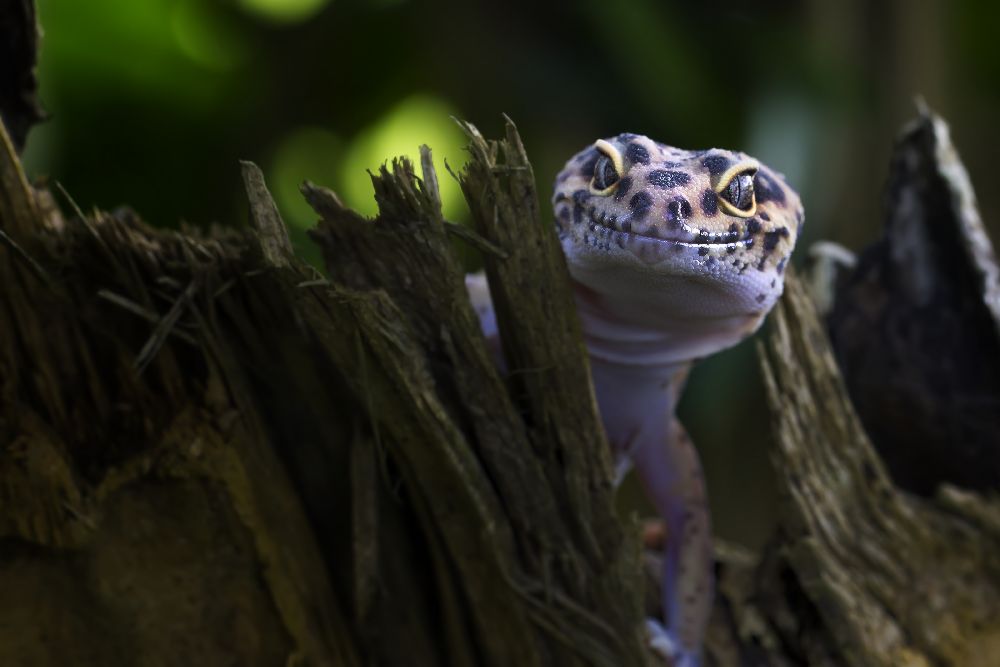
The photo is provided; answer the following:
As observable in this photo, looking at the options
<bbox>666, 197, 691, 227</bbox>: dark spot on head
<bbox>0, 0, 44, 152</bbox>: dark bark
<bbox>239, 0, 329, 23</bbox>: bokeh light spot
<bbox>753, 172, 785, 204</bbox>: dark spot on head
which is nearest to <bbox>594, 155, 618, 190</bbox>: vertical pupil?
<bbox>666, 197, 691, 227</bbox>: dark spot on head

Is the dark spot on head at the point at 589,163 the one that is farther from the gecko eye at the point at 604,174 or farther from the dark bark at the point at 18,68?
the dark bark at the point at 18,68

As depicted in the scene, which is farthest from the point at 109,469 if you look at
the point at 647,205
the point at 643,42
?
the point at 643,42

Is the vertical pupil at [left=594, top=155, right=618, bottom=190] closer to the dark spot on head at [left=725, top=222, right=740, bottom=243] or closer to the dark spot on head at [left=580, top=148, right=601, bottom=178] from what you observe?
the dark spot on head at [left=580, top=148, right=601, bottom=178]

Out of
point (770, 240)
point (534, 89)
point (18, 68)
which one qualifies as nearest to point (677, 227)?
point (770, 240)

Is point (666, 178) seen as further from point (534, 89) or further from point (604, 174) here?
point (534, 89)

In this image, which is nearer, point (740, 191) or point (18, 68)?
point (740, 191)

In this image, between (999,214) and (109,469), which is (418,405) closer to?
(109,469)
